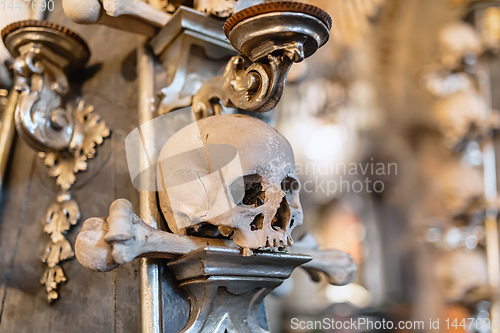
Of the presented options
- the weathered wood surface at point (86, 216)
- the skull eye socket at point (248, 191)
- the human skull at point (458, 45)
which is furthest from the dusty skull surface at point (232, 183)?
the human skull at point (458, 45)

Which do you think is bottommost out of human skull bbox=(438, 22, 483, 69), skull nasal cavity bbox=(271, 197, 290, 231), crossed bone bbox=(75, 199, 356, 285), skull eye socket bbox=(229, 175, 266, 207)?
crossed bone bbox=(75, 199, 356, 285)

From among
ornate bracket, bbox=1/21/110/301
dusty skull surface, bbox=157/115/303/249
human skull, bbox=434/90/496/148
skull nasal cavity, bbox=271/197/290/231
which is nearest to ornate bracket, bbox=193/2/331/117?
dusty skull surface, bbox=157/115/303/249

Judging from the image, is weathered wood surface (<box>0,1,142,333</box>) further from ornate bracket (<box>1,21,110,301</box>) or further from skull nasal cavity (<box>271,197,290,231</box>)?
skull nasal cavity (<box>271,197,290,231</box>)

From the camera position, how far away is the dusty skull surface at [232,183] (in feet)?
2.43

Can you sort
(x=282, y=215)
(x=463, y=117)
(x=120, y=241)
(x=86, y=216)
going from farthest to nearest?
(x=463, y=117) → (x=86, y=216) → (x=282, y=215) → (x=120, y=241)

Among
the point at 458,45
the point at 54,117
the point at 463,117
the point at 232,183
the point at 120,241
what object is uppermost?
the point at 458,45

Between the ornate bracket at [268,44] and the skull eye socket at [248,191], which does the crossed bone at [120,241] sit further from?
the ornate bracket at [268,44]

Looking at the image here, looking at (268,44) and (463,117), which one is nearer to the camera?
(268,44)

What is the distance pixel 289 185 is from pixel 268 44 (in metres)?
0.22

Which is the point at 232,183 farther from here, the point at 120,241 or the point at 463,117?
the point at 463,117

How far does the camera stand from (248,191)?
802 millimetres

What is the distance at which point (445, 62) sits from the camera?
3.06m

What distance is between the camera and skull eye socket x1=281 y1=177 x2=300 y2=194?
0.82 metres

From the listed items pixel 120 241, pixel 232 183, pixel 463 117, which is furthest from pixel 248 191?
pixel 463 117
